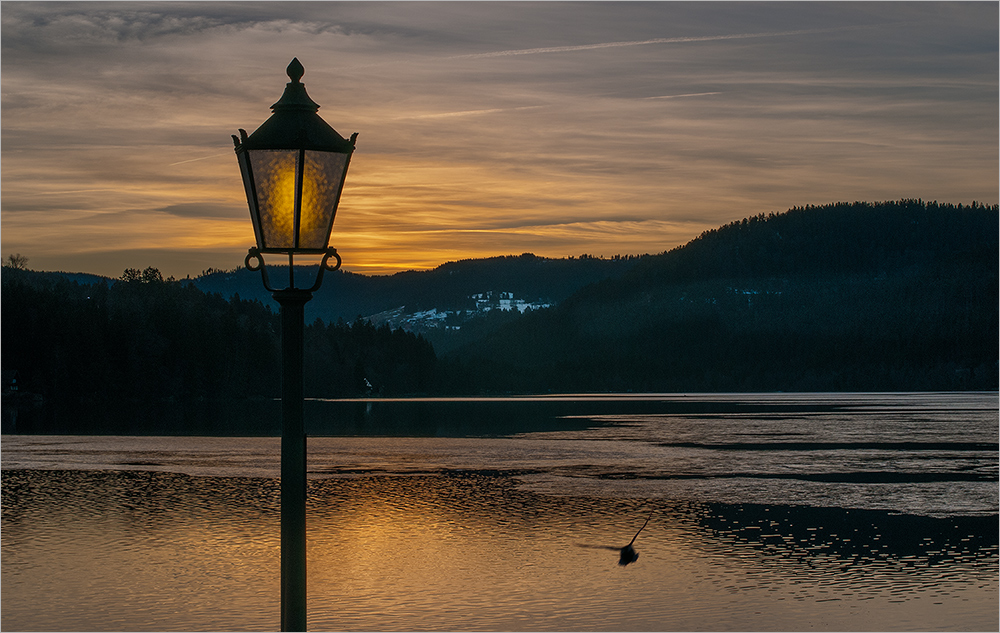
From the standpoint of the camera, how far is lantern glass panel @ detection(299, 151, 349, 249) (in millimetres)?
9023

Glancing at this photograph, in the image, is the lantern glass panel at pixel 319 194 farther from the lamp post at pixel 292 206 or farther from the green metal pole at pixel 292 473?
the green metal pole at pixel 292 473

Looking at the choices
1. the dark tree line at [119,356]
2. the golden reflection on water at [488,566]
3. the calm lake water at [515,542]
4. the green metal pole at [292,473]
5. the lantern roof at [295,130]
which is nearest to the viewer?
the green metal pole at [292,473]

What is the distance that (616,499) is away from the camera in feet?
122

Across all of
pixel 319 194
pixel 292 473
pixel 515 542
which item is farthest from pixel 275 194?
pixel 515 542

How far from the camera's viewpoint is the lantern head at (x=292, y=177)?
355 inches

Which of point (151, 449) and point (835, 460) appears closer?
point (835, 460)

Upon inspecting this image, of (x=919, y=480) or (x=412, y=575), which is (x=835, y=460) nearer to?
(x=919, y=480)

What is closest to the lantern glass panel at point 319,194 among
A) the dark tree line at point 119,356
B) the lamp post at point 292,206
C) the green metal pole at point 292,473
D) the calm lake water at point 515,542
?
the lamp post at point 292,206

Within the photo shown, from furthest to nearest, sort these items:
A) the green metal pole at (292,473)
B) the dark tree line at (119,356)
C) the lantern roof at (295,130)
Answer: the dark tree line at (119,356) → the lantern roof at (295,130) → the green metal pole at (292,473)

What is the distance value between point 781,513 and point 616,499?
19.6 feet

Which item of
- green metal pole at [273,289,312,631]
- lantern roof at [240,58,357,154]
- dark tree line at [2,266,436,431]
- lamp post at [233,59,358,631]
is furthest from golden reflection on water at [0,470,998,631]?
dark tree line at [2,266,436,431]

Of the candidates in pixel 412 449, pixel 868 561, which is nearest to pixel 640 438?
pixel 412 449

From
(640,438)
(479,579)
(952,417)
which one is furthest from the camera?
(952,417)

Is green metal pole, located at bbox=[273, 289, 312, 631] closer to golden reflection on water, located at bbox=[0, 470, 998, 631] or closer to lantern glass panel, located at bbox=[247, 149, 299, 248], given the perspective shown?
lantern glass panel, located at bbox=[247, 149, 299, 248]
